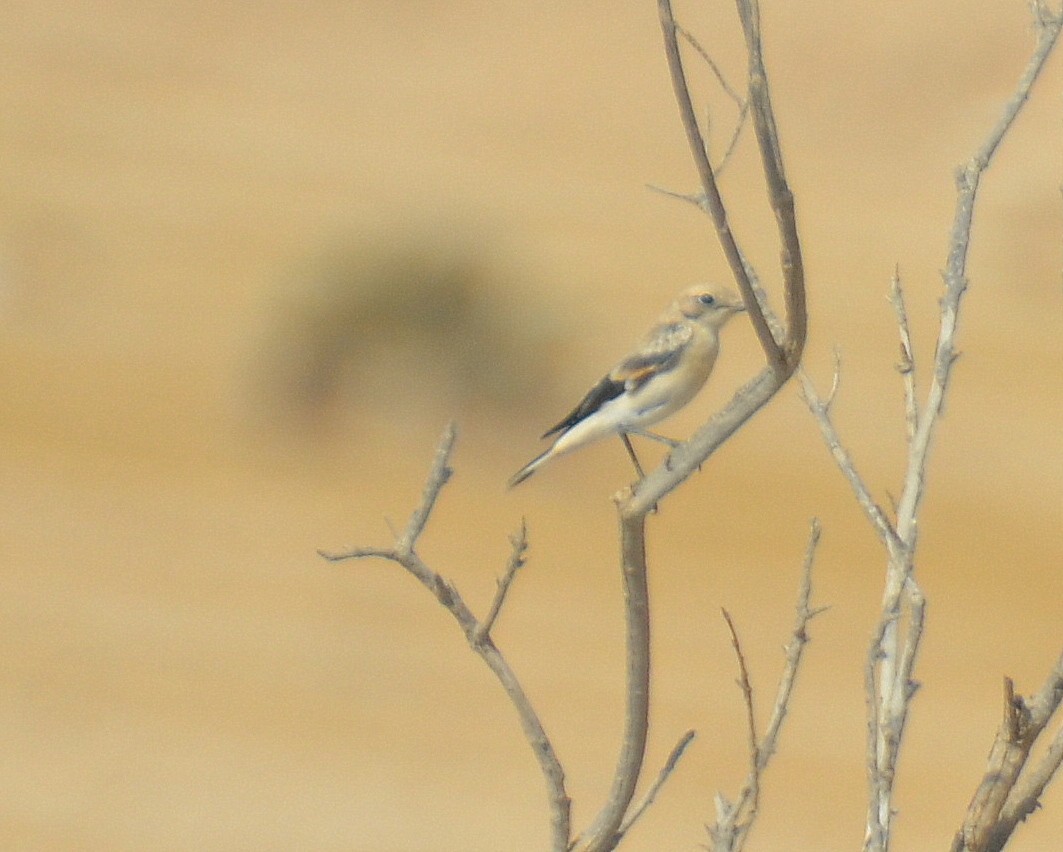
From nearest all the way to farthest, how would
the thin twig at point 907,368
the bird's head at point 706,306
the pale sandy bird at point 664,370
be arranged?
the thin twig at point 907,368 < the pale sandy bird at point 664,370 < the bird's head at point 706,306

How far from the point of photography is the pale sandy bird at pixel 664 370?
21.7ft

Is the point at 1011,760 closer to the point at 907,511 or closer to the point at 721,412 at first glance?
the point at 907,511

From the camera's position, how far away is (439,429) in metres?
18.7

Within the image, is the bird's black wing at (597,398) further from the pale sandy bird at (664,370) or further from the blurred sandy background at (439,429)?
the blurred sandy background at (439,429)

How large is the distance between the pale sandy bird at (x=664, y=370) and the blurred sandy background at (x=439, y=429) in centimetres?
573

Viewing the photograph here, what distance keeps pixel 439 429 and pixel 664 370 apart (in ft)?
39.8

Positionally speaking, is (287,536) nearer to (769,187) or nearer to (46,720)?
(46,720)

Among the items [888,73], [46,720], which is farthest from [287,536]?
[888,73]

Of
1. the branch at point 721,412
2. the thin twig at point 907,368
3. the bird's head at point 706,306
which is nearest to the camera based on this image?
the branch at point 721,412

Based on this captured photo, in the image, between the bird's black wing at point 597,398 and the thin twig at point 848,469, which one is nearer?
the thin twig at point 848,469

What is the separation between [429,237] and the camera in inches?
910

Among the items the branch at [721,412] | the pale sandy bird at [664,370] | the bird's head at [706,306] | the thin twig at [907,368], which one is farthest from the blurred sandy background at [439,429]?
the branch at [721,412]

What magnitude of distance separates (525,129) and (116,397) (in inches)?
475

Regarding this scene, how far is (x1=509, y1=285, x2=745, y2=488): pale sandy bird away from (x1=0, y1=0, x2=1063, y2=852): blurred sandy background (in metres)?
5.73
